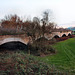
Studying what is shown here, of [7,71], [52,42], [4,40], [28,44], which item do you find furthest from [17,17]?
[7,71]

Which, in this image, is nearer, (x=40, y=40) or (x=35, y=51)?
(x=35, y=51)

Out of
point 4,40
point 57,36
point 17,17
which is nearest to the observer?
point 4,40

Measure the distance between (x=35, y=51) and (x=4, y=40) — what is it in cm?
439

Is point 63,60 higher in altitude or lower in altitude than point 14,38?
lower

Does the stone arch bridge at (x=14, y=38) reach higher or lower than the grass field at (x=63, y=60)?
higher

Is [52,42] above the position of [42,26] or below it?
below

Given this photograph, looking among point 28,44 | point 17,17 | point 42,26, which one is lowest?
point 28,44

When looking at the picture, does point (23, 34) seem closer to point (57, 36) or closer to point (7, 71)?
point (7, 71)

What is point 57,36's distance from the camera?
101ft

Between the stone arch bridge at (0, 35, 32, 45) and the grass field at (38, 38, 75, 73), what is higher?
the stone arch bridge at (0, 35, 32, 45)

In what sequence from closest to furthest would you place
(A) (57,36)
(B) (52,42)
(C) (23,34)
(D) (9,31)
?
(D) (9,31), (C) (23,34), (B) (52,42), (A) (57,36)

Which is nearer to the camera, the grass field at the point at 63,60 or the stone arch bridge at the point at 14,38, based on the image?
the grass field at the point at 63,60

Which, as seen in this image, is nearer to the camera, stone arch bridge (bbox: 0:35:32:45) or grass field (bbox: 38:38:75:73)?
grass field (bbox: 38:38:75:73)

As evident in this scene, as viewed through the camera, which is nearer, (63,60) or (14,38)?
(63,60)
